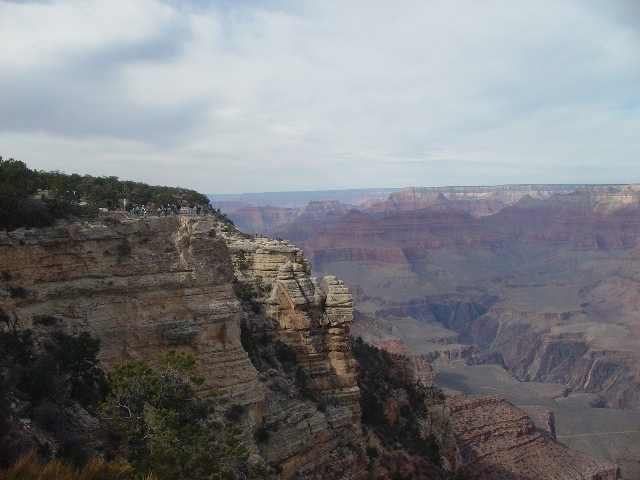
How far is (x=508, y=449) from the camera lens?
122ft

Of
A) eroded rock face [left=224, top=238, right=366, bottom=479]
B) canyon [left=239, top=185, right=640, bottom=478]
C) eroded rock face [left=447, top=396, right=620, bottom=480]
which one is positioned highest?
eroded rock face [left=224, top=238, right=366, bottom=479]

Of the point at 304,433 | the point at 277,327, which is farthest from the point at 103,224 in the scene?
the point at 304,433

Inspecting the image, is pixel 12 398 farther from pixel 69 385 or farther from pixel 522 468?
pixel 522 468

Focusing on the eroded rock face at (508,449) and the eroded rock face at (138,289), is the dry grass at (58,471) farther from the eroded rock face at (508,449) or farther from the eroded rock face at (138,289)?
the eroded rock face at (508,449)

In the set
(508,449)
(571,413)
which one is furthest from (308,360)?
(571,413)

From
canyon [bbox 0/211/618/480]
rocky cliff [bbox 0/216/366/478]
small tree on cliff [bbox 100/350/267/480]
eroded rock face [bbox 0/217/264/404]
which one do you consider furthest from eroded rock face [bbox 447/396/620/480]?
small tree on cliff [bbox 100/350/267/480]

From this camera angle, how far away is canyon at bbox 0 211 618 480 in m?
16.4

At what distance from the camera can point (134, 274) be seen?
1773cm

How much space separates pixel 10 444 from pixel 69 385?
435cm

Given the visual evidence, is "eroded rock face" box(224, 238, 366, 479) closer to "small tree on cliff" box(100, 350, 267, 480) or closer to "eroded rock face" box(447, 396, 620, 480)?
"small tree on cliff" box(100, 350, 267, 480)

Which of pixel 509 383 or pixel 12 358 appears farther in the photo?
pixel 509 383

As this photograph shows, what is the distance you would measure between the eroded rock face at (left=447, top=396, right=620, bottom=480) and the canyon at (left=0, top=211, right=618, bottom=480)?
12735 mm

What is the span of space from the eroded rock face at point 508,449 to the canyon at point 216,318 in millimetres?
12735

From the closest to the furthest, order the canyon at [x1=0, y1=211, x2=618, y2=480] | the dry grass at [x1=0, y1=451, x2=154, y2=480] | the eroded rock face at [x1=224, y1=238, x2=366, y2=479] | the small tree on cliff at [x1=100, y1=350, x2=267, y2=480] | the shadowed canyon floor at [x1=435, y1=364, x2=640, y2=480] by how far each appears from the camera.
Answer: the dry grass at [x1=0, y1=451, x2=154, y2=480] < the small tree on cliff at [x1=100, y1=350, x2=267, y2=480] < the canyon at [x1=0, y1=211, x2=618, y2=480] < the eroded rock face at [x1=224, y1=238, x2=366, y2=479] < the shadowed canyon floor at [x1=435, y1=364, x2=640, y2=480]
